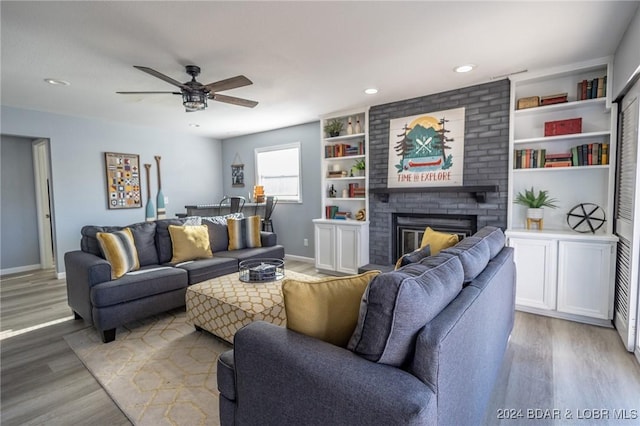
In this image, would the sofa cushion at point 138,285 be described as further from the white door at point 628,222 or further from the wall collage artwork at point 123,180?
the white door at point 628,222

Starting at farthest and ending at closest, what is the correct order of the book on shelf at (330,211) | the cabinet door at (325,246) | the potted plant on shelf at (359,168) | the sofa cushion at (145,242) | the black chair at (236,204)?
the black chair at (236,204) → the book on shelf at (330,211) → the cabinet door at (325,246) → the potted plant on shelf at (359,168) → the sofa cushion at (145,242)

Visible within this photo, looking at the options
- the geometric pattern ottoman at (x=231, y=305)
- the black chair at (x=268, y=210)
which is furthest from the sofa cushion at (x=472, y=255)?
the black chair at (x=268, y=210)

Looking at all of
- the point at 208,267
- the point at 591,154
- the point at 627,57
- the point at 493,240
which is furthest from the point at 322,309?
the point at 591,154

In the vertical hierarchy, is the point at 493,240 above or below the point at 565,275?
above

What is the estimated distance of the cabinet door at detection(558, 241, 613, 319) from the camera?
275 centimetres

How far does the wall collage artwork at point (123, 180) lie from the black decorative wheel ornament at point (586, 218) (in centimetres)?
616

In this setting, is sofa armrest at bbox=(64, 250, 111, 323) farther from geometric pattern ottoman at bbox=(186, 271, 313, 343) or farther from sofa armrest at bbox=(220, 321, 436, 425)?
sofa armrest at bbox=(220, 321, 436, 425)

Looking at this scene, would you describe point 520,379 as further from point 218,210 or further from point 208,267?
point 218,210

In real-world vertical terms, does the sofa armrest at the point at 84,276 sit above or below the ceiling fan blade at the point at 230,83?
below

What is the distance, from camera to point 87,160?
15.8 feet

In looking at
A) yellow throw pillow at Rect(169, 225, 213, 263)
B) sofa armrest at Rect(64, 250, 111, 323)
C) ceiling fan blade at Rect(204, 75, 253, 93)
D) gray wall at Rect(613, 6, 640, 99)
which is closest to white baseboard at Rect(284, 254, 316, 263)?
yellow throw pillow at Rect(169, 225, 213, 263)

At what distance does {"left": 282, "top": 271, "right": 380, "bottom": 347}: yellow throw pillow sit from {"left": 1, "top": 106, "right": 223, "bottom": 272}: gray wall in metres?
4.90

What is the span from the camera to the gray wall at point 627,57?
209 cm

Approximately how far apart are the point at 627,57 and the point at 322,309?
2975 millimetres
